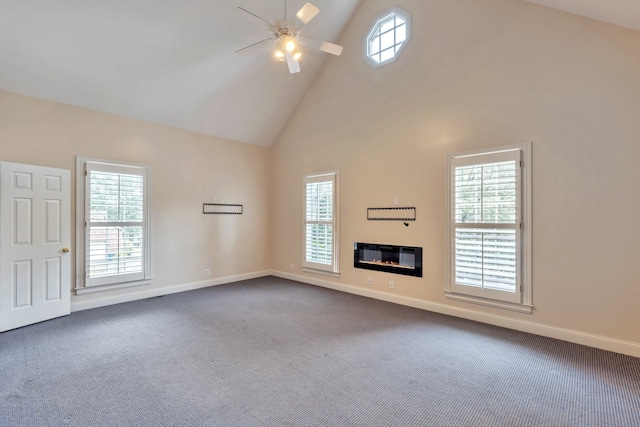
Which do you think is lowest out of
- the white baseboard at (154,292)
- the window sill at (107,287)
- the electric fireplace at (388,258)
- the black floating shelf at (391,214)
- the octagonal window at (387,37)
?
the white baseboard at (154,292)

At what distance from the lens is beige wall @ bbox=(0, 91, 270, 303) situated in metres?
4.18

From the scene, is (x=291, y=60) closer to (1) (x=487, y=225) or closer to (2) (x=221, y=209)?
(1) (x=487, y=225)

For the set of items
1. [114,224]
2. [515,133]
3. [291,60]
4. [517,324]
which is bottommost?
[517,324]

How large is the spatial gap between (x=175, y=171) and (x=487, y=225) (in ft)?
17.0

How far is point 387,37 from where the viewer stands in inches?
198

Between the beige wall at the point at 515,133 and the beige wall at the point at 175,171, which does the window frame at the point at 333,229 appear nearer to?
the beige wall at the point at 515,133

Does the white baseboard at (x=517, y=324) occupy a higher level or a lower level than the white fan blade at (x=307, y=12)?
lower

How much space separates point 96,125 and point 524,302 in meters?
6.50

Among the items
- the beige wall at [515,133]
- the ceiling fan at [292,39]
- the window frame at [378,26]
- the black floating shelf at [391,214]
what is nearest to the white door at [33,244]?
the ceiling fan at [292,39]

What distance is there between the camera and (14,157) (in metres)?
4.00

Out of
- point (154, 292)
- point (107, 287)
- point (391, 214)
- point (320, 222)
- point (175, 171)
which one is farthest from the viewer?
point (320, 222)

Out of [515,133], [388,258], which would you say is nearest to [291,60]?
[515,133]

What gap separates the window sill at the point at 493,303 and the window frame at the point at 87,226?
490cm

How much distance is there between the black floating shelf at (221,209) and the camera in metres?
A: 6.03
